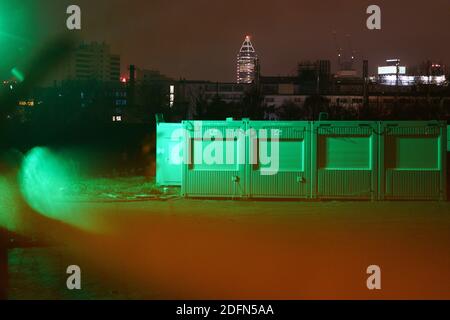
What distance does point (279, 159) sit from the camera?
1922cm

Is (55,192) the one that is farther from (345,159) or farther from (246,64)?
(246,64)

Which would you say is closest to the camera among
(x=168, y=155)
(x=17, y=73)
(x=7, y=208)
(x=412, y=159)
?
(x=17, y=73)

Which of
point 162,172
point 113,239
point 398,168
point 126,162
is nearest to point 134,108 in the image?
point 126,162

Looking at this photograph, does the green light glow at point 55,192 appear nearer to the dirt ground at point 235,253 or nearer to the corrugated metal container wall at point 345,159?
the dirt ground at point 235,253

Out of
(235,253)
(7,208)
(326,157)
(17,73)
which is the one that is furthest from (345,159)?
(17,73)

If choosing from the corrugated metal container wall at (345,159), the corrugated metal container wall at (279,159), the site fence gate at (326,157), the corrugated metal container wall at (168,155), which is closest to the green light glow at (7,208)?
the site fence gate at (326,157)

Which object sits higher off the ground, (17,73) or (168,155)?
→ (17,73)

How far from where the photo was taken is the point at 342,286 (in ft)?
31.0

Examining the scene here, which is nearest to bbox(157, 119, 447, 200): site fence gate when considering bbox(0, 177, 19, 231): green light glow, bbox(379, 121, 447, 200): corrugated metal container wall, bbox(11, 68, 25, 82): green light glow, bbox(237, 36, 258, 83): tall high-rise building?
bbox(379, 121, 447, 200): corrugated metal container wall

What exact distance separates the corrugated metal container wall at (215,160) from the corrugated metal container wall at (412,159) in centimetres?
389

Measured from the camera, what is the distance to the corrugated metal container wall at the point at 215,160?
19.2 meters

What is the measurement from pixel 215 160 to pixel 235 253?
26.3 feet

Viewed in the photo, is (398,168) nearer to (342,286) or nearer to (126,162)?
(342,286)

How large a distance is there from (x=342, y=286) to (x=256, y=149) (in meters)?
10.0
